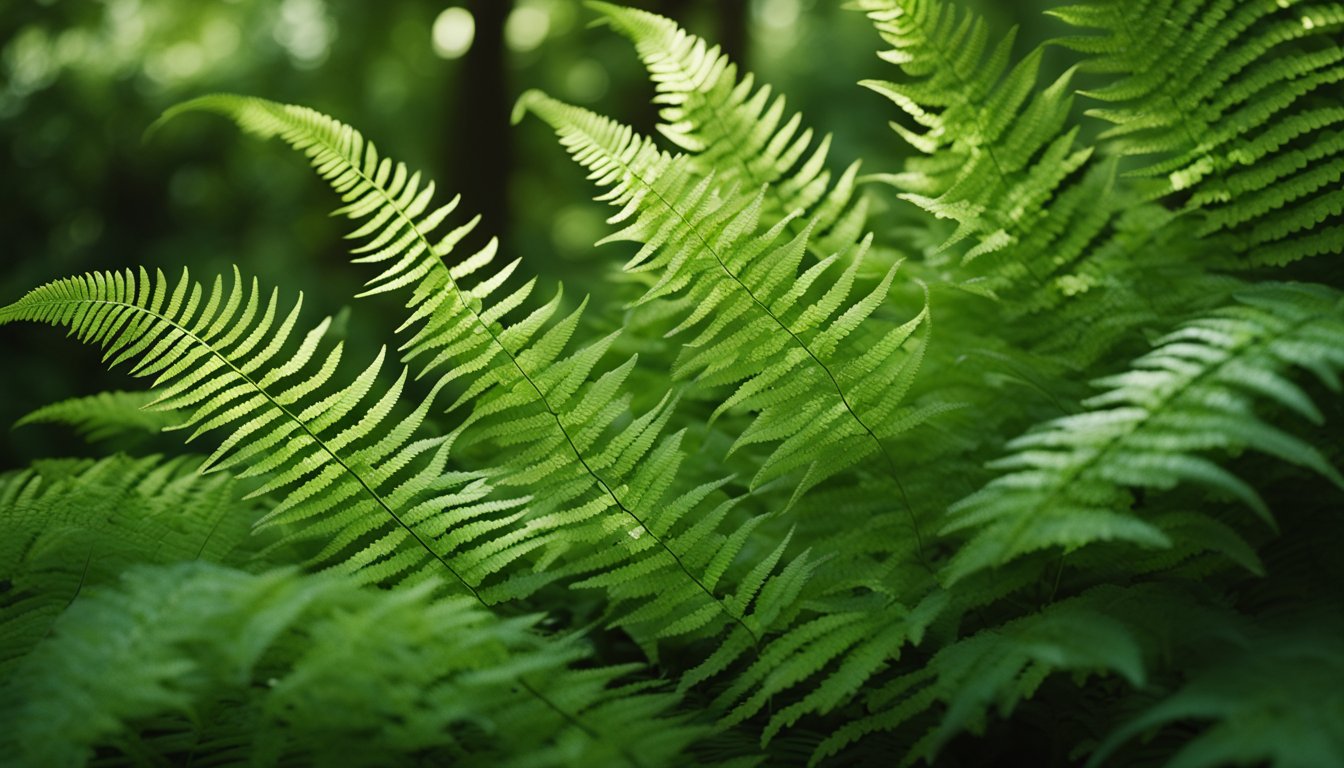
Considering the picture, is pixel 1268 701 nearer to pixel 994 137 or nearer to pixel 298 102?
pixel 994 137

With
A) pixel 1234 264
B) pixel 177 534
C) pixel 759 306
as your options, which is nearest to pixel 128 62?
pixel 177 534

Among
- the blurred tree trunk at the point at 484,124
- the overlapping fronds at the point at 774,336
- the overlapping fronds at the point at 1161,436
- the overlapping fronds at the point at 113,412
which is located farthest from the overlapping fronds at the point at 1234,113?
the blurred tree trunk at the point at 484,124

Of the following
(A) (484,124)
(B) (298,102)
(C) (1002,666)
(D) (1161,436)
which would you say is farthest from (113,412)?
(B) (298,102)

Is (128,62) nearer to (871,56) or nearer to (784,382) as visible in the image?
(871,56)

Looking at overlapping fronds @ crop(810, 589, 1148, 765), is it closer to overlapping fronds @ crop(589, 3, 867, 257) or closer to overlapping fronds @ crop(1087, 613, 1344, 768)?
overlapping fronds @ crop(1087, 613, 1344, 768)

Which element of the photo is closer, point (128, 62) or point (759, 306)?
point (759, 306)

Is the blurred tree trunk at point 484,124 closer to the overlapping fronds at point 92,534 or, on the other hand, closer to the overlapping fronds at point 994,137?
the overlapping fronds at point 92,534
